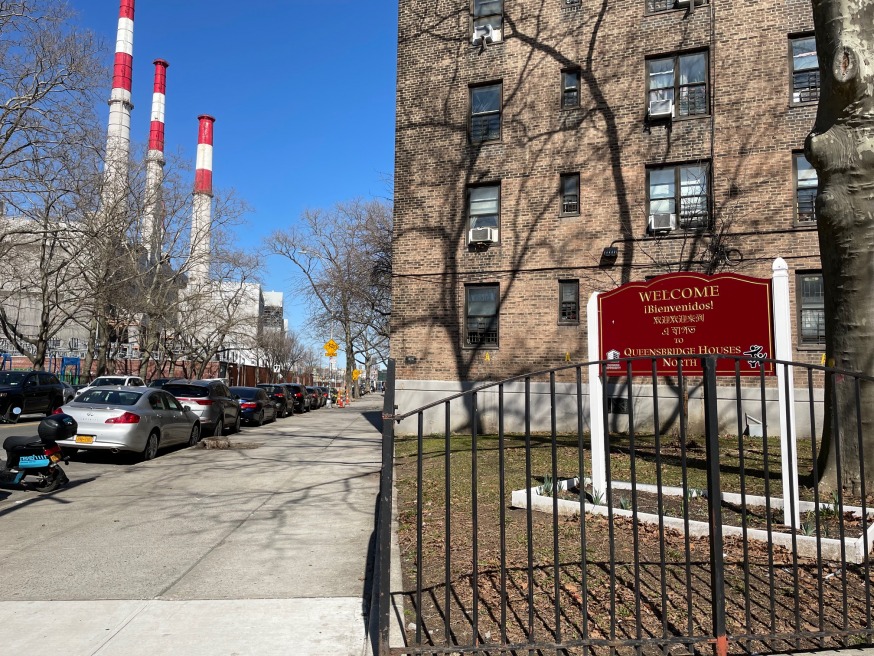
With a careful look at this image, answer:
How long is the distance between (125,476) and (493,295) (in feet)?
35.1

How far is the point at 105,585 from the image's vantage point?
5.15 meters

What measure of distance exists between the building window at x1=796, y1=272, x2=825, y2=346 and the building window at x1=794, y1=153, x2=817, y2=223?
1.44 meters

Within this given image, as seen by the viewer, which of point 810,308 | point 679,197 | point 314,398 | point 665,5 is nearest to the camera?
point 810,308

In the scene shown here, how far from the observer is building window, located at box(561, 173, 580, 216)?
1766cm

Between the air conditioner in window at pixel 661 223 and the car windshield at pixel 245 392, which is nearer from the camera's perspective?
the air conditioner in window at pixel 661 223

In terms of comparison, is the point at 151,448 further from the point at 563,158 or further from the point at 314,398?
the point at 314,398

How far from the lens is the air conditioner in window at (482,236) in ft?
59.2

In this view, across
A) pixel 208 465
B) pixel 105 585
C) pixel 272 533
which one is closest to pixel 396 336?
pixel 208 465

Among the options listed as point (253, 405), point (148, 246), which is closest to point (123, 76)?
point (148, 246)

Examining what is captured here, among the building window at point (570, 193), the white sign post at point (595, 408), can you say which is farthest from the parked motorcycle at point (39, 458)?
the building window at point (570, 193)

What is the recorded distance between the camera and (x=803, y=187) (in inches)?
624

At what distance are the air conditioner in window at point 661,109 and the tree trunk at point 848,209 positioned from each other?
31.4ft

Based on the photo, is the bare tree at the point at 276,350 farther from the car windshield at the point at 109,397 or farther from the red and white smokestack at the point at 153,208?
the car windshield at the point at 109,397

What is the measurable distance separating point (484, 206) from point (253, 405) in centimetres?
1100
